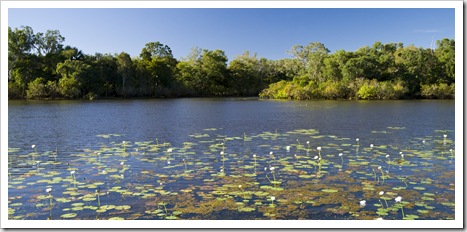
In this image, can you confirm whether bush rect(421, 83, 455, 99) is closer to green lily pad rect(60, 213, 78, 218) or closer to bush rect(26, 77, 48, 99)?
bush rect(26, 77, 48, 99)

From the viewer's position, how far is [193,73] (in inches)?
2461

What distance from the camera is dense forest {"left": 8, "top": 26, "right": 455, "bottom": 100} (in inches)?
1833

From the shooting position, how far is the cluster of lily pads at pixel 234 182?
20.8 ft

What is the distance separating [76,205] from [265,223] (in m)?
3.27

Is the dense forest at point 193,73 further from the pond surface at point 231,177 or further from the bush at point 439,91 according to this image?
the pond surface at point 231,177

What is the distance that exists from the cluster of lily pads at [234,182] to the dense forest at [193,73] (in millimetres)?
35795

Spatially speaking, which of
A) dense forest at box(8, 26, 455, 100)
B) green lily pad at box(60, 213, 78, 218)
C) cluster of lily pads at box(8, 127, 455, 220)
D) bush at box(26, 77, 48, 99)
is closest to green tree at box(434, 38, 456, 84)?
dense forest at box(8, 26, 455, 100)

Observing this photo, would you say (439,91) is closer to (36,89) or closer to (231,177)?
(231,177)

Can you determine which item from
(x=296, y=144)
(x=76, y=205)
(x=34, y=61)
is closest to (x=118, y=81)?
(x=34, y=61)

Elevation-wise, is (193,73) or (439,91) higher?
(193,73)

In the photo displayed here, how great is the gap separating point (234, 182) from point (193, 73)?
5540cm

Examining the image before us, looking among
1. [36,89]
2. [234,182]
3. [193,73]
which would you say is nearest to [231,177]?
[234,182]

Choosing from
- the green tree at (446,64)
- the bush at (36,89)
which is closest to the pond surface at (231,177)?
the bush at (36,89)

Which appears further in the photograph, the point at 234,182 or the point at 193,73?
the point at 193,73
